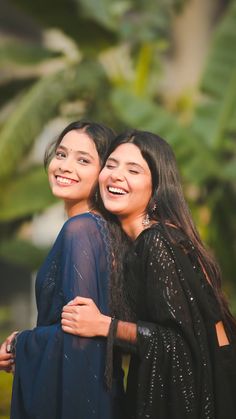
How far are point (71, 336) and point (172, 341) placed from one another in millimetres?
373

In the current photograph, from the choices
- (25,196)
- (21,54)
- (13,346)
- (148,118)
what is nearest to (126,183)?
(13,346)

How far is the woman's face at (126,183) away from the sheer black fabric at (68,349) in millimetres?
106

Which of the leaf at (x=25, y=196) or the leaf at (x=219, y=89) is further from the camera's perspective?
the leaf at (x=25, y=196)

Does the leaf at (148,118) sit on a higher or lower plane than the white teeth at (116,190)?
higher

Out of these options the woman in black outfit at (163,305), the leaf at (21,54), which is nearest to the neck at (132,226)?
the woman in black outfit at (163,305)

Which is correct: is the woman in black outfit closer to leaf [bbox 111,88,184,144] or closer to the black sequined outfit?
the black sequined outfit

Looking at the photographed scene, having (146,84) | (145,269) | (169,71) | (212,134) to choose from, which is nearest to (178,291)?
(145,269)

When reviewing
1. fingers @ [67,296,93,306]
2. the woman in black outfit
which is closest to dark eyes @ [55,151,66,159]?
the woman in black outfit

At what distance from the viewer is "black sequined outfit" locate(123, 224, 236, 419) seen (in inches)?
126

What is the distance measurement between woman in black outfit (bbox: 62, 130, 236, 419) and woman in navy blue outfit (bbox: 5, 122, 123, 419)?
0.08 metres

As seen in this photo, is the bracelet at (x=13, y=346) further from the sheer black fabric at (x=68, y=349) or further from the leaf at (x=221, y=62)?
the leaf at (x=221, y=62)

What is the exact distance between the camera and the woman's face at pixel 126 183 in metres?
3.40

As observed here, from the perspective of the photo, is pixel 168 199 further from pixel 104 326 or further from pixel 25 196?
pixel 25 196

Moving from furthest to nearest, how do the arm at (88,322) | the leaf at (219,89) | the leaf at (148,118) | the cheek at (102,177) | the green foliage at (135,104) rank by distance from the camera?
1. the leaf at (219,89)
2. the green foliage at (135,104)
3. the leaf at (148,118)
4. the cheek at (102,177)
5. the arm at (88,322)
